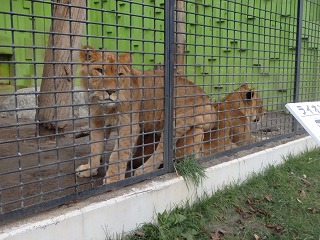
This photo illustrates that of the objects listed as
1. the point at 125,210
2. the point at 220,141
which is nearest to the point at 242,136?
the point at 220,141

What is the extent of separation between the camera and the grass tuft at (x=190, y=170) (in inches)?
132

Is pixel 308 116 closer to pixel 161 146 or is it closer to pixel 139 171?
pixel 161 146

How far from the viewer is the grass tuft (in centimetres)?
336

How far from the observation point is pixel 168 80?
3.26m

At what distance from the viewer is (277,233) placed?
3203 mm

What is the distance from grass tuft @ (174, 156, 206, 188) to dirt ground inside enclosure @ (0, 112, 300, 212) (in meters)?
0.63

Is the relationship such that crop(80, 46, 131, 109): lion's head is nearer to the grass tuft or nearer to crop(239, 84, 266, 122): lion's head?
the grass tuft

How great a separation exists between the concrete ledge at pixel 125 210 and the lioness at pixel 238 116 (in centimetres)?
35

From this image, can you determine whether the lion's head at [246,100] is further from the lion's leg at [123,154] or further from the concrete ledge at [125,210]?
the lion's leg at [123,154]

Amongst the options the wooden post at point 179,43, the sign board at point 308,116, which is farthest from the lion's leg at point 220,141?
the sign board at point 308,116

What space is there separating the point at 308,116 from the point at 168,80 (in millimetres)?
1197

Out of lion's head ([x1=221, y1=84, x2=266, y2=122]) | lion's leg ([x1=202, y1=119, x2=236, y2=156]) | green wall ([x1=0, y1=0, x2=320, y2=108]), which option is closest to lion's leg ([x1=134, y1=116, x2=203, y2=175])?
lion's leg ([x1=202, y1=119, x2=236, y2=156])

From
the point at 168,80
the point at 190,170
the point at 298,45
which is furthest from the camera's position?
the point at 298,45

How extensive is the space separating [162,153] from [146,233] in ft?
2.64
